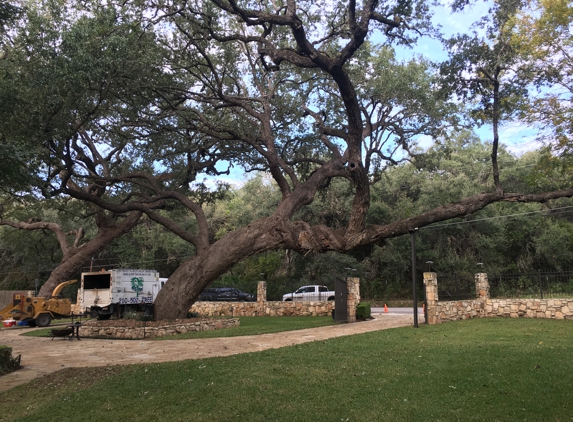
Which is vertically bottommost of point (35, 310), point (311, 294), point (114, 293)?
point (35, 310)

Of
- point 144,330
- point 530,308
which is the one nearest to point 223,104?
point 144,330

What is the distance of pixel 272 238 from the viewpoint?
Answer: 14.0 m

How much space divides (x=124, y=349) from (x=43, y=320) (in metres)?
10.7

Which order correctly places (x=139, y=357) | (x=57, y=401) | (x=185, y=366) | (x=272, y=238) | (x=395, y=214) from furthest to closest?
(x=395, y=214) < (x=272, y=238) < (x=139, y=357) < (x=185, y=366) < (x=57, y=401)

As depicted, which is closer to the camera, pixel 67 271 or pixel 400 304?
pixel 67 271

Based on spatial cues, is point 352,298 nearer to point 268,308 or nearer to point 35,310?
point 268,308

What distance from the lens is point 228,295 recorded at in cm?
2850

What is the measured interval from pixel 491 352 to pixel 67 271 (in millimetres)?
20475

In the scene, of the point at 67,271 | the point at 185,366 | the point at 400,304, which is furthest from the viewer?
the point at 400,304

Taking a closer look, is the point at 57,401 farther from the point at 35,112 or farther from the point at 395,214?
the point at 395,214

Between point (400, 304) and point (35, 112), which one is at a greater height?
point (35, 112)

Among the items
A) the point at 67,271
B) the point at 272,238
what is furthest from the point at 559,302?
the point at 67,271

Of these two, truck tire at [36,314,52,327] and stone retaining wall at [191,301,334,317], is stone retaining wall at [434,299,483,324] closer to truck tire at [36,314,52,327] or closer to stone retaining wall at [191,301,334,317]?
stone retaining wall at [191,301,334,317]

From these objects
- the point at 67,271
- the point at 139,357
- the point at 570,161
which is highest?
the point at 570,161
